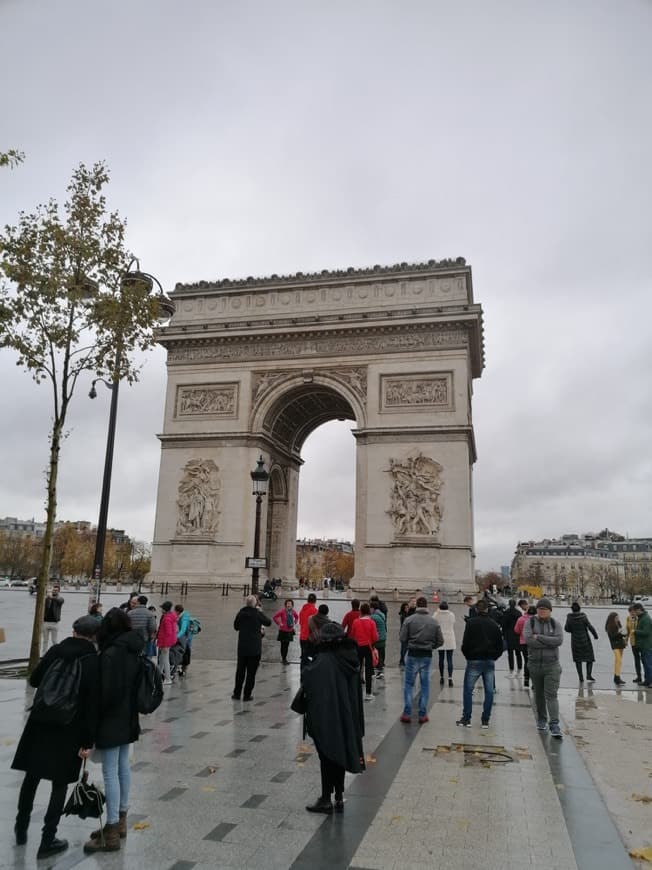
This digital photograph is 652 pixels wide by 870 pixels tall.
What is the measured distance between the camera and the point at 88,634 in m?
4.36

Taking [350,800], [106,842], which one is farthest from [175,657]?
[106,842]

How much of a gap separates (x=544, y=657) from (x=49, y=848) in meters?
5.40

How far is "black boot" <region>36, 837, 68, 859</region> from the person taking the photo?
3918 mm

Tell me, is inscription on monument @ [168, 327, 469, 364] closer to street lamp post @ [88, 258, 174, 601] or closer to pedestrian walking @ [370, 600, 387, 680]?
street lamp post @ [88, 258, 174, 601]

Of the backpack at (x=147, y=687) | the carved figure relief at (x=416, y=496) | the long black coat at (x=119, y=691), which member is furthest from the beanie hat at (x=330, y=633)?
the carved figure relief at (x=416, y=496)

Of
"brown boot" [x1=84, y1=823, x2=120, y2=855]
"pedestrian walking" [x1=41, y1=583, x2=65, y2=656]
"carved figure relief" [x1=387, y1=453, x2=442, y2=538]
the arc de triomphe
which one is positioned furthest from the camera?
the arc de triomphe

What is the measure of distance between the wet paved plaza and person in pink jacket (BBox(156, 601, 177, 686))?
1.80 meters

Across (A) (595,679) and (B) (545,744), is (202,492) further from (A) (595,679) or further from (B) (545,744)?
(B) (545,744)

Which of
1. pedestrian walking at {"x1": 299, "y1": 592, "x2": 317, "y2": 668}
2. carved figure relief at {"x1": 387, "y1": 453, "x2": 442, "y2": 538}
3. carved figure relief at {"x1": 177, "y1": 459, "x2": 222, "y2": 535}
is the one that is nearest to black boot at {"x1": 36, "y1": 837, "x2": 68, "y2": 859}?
pedestrian walking at {"x1": 299, "y1": 592, "x2": 317, "y2": 668}

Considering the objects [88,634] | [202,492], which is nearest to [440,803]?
[88,634]

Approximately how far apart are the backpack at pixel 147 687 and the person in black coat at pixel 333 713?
1.08 meters

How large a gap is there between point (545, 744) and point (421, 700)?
1552 millimetres

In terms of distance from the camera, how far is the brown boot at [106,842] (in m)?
4.00

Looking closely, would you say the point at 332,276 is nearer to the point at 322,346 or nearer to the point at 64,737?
the point at 322,346
